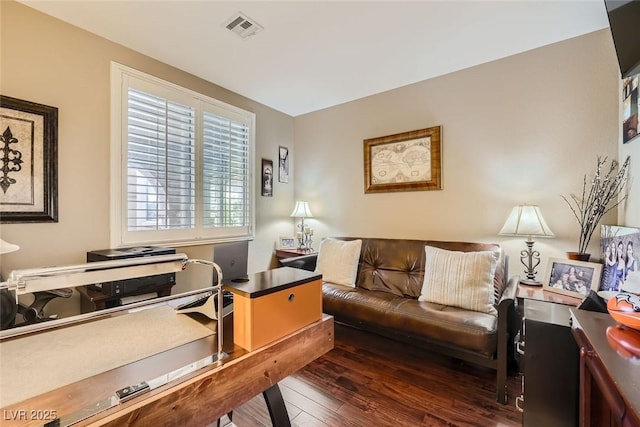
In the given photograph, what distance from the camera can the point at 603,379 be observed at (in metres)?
0.81

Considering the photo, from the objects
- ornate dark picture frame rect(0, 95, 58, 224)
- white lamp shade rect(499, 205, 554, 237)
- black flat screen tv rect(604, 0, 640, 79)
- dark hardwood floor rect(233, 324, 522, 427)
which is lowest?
dark hardwood floor rect(233, 324, 522, 427)

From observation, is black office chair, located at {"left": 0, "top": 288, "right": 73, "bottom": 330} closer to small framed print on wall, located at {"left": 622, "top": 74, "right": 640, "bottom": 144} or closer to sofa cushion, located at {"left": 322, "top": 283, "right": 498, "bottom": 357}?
sofa cushion, located at {"left": 322, "top": 283, "right": 498, "bottom": 357}

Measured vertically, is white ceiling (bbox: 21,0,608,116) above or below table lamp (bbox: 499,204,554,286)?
above

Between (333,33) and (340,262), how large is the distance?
2058 mm

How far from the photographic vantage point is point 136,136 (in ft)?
8.20

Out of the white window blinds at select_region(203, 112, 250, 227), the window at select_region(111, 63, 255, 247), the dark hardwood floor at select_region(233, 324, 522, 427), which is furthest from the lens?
the white window blinds at select_region(203, 112, 250, 227)

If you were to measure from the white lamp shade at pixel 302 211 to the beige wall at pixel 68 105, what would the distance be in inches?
81.3

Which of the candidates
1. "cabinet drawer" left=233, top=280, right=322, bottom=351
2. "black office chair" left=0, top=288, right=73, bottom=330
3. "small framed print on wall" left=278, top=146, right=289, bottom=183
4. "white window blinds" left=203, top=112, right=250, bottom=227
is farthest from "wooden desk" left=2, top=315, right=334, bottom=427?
"small framed print on wall" left=278, top=146, right=289, bottom=183

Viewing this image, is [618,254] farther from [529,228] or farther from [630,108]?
[630,108]

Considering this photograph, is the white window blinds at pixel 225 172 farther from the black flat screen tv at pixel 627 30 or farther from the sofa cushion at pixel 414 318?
the black flat screen tv at pixel 627 30

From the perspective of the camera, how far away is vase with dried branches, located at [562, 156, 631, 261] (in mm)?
2016

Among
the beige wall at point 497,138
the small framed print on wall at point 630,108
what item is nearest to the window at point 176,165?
the beige wall at point 497,138

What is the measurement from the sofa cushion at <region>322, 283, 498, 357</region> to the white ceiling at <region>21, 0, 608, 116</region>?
2.15 metres

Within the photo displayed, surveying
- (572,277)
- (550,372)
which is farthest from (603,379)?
(572,277)
